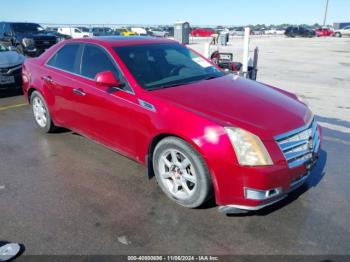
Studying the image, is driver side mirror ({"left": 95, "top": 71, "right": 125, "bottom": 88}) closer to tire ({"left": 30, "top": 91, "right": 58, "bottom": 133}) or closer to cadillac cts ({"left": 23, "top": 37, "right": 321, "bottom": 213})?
cadillac cts ({"left": 23, "top": 37, "right": 321, "bottom": 213})

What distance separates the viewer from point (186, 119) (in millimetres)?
3133

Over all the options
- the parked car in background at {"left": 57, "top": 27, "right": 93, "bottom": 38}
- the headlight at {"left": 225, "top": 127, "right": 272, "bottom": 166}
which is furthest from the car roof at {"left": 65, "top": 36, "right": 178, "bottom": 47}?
the parked car in background at {"left": 57, "top": 27, "right": 93, "bottom": 38}

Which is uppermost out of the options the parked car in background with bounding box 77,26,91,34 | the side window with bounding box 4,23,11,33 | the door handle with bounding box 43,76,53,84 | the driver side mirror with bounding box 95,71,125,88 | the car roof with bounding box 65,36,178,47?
the car roof with bounding box 65,36,178,47

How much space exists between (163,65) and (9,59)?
5898 mm

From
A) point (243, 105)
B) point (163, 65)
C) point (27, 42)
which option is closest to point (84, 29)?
point (27, 42)

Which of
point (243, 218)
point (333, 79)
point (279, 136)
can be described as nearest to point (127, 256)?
point (243, 218)

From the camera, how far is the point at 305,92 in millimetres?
9070

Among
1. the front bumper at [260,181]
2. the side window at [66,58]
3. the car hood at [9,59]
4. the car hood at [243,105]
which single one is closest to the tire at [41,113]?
the side window at [66,58]

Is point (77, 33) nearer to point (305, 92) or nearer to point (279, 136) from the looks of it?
point (305, 92)

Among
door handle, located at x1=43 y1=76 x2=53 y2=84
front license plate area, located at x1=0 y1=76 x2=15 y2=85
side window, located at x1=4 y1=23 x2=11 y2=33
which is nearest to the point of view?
door handle, located at x1=43 y1=76 x2=53 y2=84

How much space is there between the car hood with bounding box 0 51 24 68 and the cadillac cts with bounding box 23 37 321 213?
3942 millimetres

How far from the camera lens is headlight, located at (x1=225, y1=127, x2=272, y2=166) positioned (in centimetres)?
286

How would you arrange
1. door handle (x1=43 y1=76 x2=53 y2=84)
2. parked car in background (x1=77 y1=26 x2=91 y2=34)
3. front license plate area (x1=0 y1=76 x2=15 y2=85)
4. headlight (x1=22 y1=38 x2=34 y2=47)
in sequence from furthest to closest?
parked car in background (x1=77 y1=26 x2=91 y2=34) → headlight (x1=22 y1=38 x2=34 y2=47) → front license plate area (x1=0 y1=76 x2=15 y2=85) → door handle (x1=43 y1=76 x2=53 y2=84)

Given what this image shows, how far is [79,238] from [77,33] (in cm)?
3816
